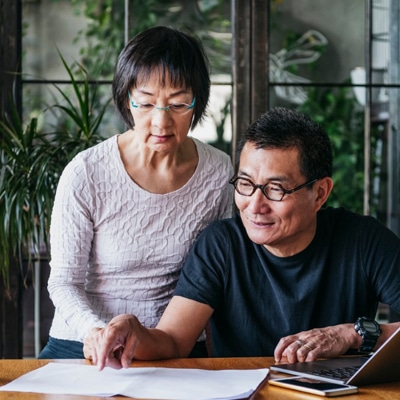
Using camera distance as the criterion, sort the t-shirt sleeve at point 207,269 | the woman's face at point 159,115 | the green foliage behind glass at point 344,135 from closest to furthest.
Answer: the t-shirt sleeve at point 207,269 < the woman's face at point 159,115 < the green foliage behind glass at point 344,135

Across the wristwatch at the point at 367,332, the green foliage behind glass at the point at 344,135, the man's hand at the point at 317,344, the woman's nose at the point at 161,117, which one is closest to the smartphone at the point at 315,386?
the man's hand at the point at 317,344

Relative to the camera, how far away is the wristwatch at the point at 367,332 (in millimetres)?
2041

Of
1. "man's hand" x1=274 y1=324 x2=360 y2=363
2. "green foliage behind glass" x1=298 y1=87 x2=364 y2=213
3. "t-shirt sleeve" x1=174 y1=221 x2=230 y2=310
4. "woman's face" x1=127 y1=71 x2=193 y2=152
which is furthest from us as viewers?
"green foliage behind glass" x1=298 y1=87 x2=364 y2=213

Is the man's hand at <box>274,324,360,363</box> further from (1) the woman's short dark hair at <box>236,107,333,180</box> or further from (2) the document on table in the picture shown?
(1) the woman's short dark hair at <box>236,107,333,180</box>

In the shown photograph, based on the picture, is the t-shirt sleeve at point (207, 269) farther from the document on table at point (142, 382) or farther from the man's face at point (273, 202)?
the document on table at point (142, 382)

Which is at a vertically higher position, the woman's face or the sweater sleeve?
the woman's face

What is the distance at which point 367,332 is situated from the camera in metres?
2.04

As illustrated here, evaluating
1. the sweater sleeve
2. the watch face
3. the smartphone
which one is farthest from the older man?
the smartphone

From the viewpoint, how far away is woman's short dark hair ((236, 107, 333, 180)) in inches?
84.9

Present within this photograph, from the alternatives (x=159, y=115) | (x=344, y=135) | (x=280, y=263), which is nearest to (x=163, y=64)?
(x=159, y=115)

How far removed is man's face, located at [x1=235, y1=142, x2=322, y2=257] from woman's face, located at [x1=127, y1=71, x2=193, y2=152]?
23 cm

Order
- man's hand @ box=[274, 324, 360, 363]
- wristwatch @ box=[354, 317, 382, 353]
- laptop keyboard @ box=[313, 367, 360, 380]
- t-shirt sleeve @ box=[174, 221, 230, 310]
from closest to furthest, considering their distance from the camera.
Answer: laptop keyboard @ box=[313, 367, 360, 380]
man's hand @ box=[274, 324, 360, 363]
wristwatch @ box=[354, 317, 382, 353]
t-shirt sleeve @ box=[174, 221, 230, 310]

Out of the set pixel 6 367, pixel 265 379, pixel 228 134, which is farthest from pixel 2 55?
pixel 265 379

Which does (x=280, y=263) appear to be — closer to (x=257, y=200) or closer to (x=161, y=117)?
(x=257, y=200)
